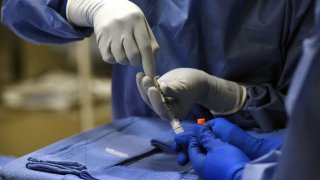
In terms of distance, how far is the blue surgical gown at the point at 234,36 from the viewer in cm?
87

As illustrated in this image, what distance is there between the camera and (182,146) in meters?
0.77

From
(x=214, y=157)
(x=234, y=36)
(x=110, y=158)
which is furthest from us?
(x=234, y=36)

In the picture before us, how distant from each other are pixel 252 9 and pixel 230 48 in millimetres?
75

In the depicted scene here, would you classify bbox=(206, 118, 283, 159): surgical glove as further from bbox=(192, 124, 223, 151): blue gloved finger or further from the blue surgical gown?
the blue surgical gown

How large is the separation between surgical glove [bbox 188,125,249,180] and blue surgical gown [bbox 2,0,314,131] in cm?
19

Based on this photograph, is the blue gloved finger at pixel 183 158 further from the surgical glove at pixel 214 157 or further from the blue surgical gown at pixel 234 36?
the blue surgical gown at pixel 234 36

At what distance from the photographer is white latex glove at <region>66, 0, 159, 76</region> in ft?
2.51

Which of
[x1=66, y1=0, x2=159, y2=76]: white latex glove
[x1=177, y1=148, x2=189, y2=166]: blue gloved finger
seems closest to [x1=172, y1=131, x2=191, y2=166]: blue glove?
[x1=177, y1=148, x2=189, y2=166]: blue gloved finger

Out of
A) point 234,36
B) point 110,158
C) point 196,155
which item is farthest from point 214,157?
point 234,36

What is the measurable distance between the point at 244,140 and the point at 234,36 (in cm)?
25

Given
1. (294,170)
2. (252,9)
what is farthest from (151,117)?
(294,170)

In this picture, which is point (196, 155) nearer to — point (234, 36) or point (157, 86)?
point (157, 86)

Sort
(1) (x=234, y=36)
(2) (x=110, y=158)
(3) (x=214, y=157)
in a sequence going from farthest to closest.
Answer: (1) (x=234, y=36) → (2) (x=110, y=158) → (3) (x=214, y=157)

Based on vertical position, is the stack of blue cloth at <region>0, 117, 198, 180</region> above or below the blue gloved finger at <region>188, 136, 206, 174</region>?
below
